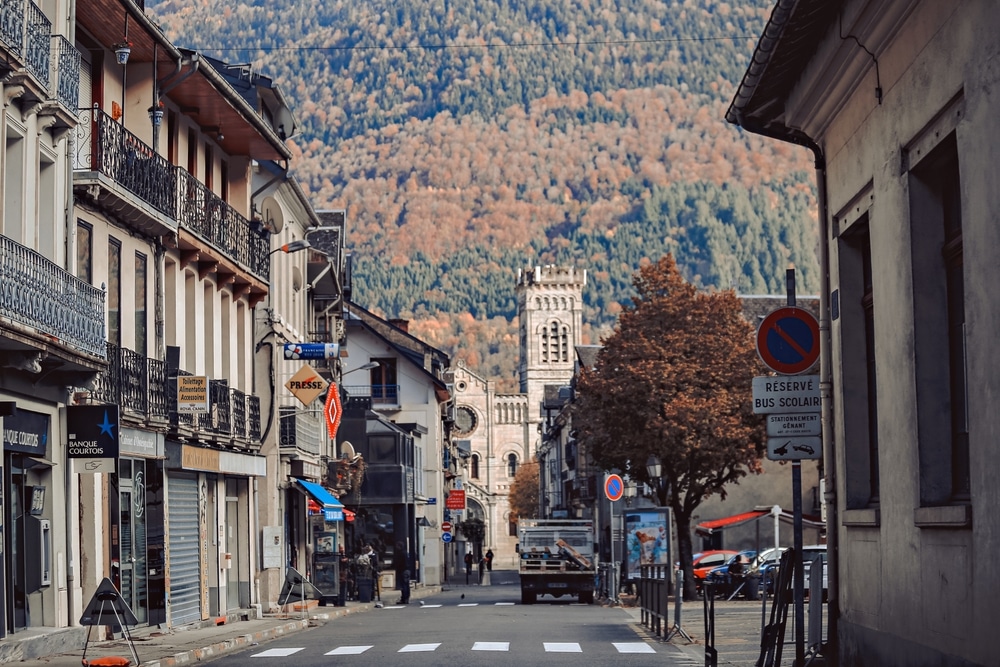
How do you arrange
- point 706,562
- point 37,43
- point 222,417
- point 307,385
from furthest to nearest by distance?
point 706,562, point 307,385, point 222,417, point 37,43

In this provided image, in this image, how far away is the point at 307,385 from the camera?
37.3m

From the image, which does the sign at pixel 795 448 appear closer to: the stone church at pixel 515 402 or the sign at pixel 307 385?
the sign at pixel 307 385

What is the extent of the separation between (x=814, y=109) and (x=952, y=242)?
3.70m

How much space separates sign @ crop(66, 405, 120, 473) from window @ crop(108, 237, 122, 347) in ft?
12.9

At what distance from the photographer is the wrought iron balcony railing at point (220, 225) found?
2986cm

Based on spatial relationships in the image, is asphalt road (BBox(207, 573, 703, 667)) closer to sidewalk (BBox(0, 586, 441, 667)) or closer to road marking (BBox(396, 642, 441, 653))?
road marking (BBox(396, 642, 441, 653))

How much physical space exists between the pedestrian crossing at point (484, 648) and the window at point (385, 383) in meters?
50.9

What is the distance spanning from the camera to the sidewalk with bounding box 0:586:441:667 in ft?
65.6

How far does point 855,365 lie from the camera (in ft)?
48.2

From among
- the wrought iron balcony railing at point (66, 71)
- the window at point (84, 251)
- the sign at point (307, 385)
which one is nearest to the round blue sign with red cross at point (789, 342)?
the wrought iron balcony railing at point (66, 71)

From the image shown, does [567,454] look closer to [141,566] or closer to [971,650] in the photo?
[141,566]

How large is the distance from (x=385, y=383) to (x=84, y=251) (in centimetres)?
5102

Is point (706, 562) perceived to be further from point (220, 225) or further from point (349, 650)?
point (349, 650)

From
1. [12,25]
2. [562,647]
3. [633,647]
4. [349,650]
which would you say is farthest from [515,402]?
[12,25]
